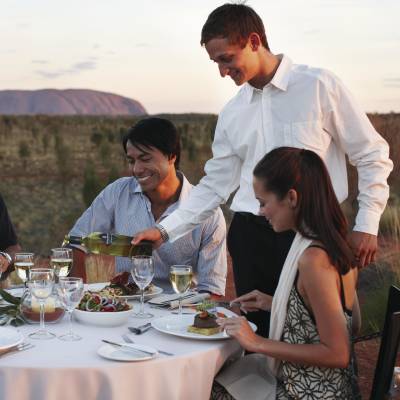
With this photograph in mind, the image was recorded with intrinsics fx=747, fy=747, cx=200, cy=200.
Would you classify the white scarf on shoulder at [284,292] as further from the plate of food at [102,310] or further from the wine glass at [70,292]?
the wine glass at [70,292]

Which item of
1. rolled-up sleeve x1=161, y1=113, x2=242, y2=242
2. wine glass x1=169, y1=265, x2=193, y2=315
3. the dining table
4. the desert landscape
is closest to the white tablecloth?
the dining table

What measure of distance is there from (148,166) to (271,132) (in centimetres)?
88

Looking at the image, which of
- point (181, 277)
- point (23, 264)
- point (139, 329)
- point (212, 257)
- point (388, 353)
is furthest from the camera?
point (212, 257)

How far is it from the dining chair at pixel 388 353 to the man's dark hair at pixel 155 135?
1.85 m

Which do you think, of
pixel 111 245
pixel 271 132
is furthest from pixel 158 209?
pixel 271 132

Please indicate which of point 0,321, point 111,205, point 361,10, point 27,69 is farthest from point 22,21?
point 0,321

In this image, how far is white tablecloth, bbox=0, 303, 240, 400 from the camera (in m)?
2.40

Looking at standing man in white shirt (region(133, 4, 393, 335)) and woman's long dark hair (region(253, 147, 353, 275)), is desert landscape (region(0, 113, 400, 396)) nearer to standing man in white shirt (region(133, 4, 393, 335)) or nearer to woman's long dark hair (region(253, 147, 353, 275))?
standing man in white shirt (region(133, 4, 393, 335))

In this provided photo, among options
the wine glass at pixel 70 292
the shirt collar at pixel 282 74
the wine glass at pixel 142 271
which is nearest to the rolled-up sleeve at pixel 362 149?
the shirt collar at pixel 282 74

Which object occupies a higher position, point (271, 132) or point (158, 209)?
point (271, 132)

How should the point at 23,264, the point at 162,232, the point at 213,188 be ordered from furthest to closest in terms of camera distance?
1. the point at 213,188
2. the point at 162,232
3. the point at 23,264

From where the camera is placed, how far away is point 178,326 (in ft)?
9.48

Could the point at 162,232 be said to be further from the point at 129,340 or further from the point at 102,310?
the point at 129,340

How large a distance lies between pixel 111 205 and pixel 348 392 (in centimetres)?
208
